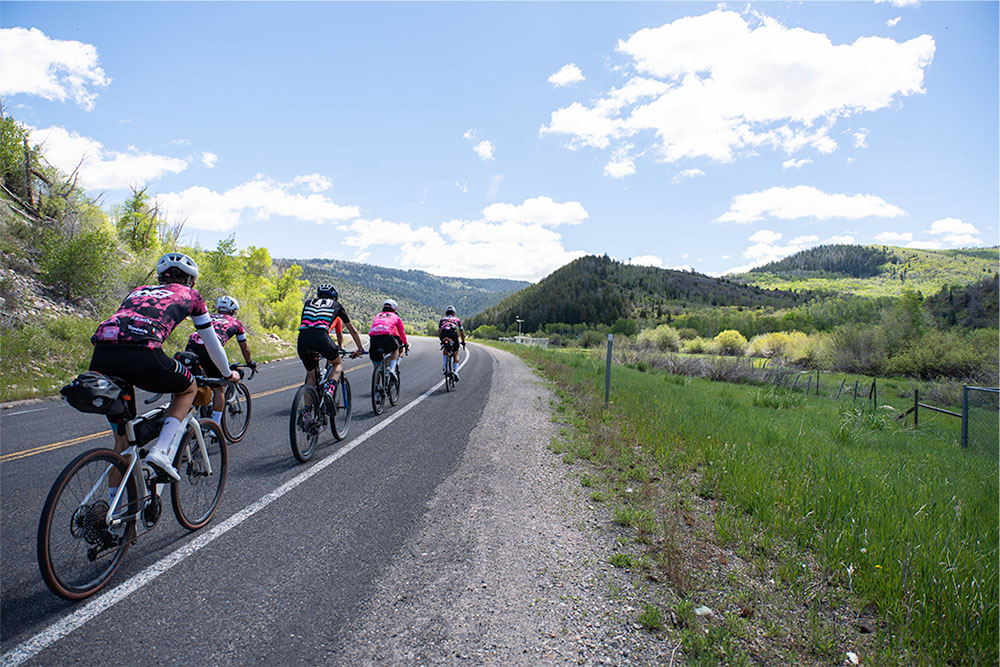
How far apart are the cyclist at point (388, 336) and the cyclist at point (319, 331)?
2.64 metres

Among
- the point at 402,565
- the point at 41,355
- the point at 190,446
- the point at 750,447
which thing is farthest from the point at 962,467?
the point at 41,355

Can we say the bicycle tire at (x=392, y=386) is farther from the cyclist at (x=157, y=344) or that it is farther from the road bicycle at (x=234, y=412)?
the cyclist at (x=157, y=344)

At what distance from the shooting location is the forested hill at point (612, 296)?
141250 millimetres

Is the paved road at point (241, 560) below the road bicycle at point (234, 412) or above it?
below

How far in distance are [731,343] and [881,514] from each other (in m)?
67.9

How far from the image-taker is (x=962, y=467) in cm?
753

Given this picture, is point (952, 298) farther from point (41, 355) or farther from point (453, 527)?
point (41, 355)

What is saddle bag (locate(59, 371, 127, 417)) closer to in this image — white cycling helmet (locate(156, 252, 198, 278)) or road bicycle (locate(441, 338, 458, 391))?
white cycling helmet (locate(156, 252, 198, 278))

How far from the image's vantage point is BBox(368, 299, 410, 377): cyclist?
9688 mm

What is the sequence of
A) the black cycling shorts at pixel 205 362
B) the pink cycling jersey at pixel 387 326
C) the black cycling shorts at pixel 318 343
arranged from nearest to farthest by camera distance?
the black cycling shorts at pixel 205 362 → the black cycling shorts at pixel 318 343 → the pink cycling jersey at pixel 387 326

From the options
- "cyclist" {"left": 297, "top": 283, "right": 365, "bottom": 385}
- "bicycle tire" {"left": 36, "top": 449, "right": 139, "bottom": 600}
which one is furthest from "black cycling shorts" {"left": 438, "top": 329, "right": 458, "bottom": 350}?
"bicycle tire" {"left": 36, "top": 449, "right": 139, "bottom": 600}

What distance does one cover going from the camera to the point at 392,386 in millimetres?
10297

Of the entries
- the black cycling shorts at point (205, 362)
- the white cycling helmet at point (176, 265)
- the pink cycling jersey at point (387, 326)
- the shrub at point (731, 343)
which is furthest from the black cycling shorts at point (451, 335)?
the shrub at point (731, 343)

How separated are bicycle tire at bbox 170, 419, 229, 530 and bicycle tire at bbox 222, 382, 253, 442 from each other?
7.64ft
